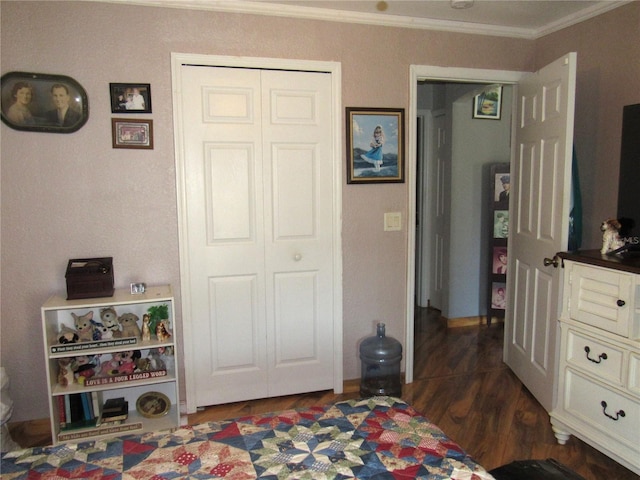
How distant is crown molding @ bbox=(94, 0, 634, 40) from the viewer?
255 cm

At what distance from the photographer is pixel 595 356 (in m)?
2.23

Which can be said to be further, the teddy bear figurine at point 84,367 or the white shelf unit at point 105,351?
the teddy bear figurine at point 84,367

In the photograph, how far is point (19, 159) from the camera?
7.97 ft

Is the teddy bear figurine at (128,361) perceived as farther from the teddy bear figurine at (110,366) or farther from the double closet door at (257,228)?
the double closet door at (257,228)

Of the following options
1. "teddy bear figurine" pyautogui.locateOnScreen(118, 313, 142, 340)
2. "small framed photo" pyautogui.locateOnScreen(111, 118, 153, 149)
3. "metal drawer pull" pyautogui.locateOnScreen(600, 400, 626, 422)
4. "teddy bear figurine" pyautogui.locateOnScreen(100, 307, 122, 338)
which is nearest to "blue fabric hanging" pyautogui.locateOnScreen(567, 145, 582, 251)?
"metal drawer pull" pyautogui.locateOnScreen(600, 400, 626, 422)

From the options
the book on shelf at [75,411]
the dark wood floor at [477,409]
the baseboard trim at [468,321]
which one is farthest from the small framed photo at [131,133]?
the baseboard trim at [468,321]

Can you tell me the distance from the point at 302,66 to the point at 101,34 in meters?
1.08

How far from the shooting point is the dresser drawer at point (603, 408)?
81.0 inches

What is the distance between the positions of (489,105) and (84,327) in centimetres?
374

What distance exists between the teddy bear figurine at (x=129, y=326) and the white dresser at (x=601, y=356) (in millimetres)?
2203

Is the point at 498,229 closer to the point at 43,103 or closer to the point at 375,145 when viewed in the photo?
the point at 375,145

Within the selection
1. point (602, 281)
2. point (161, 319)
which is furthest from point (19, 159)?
point (602, 281)

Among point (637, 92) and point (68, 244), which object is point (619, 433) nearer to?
point (637, 92)

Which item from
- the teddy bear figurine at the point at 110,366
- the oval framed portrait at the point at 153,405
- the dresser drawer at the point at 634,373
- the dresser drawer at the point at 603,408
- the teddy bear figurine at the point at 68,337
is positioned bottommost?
the oval framed portrait at the point at 153,405
